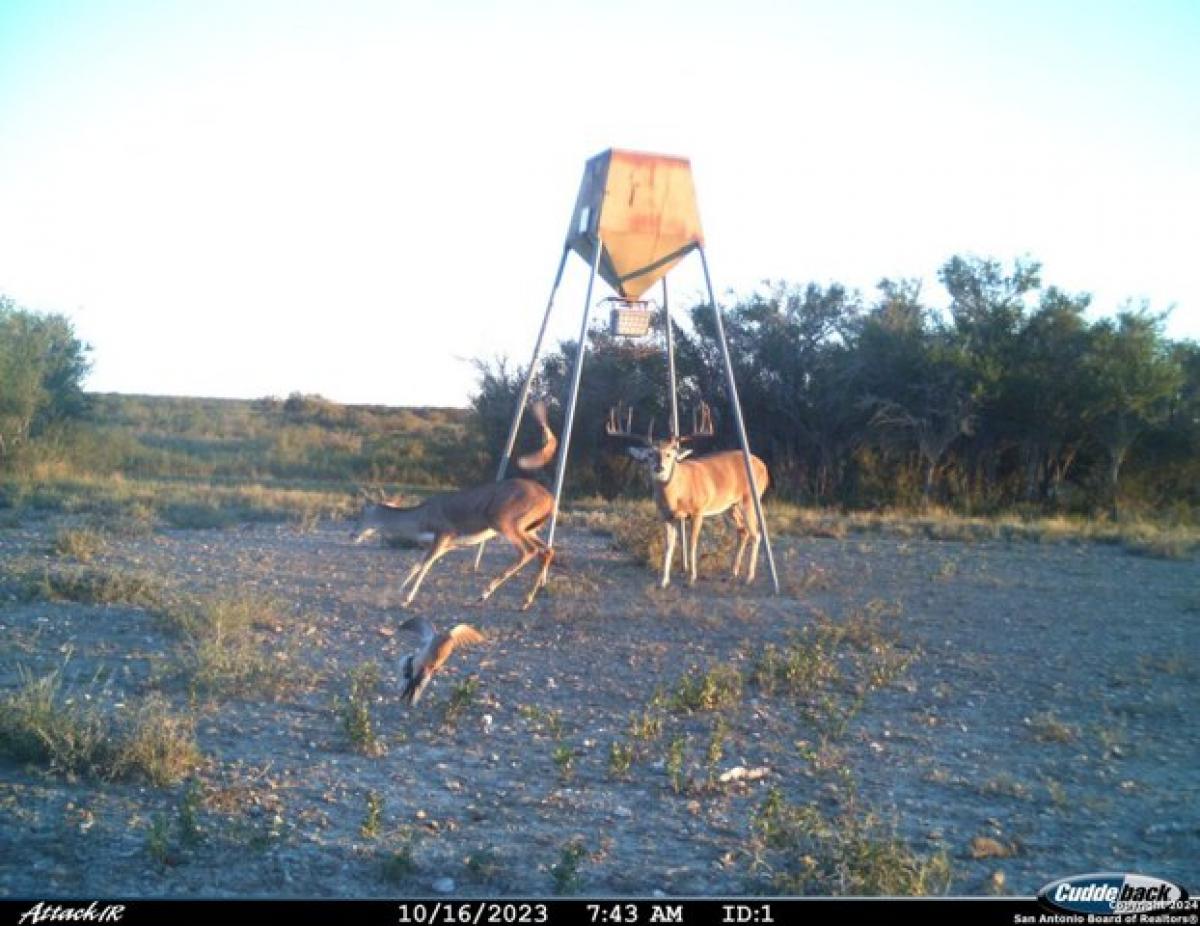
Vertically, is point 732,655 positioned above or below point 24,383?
below

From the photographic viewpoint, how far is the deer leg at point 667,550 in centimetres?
1328

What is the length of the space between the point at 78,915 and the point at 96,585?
23.3 ft

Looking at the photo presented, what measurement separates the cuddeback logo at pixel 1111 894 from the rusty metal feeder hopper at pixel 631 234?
315 inches

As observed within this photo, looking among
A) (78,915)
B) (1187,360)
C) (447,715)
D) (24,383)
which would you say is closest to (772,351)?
(1187,360)

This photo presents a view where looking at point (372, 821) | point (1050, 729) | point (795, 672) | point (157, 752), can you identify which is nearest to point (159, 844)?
point (372, 821)

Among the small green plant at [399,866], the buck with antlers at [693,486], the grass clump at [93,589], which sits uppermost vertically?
the buck with antlers at [693,486]

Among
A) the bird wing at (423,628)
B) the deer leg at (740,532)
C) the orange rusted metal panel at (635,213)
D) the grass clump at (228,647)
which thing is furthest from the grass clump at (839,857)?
the deer leg at (740,532)

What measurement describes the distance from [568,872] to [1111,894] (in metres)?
2.13

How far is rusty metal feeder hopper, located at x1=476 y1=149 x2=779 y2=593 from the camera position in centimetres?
1303

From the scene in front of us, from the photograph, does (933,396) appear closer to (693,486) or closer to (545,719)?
(693,486)

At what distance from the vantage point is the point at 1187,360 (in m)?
27.7

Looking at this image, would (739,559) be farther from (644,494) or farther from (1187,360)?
(1187,360)

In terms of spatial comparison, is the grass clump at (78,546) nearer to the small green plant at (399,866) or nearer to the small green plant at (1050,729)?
the small green plant at (399,866)

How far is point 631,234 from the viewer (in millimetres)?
13281
